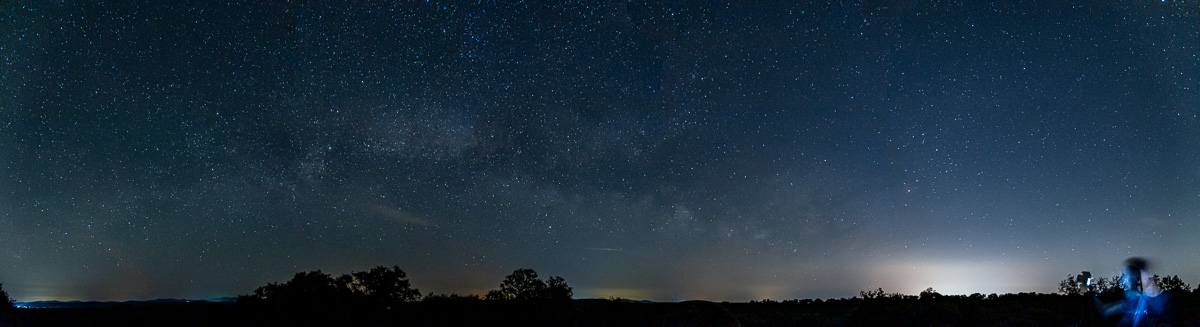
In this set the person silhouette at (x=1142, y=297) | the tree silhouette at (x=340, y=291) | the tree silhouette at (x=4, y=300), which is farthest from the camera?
the tree silhouette at (x=340, y=291)

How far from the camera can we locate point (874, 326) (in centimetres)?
2447

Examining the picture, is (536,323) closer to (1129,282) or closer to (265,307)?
(265,307)

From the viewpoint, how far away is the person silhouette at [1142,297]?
24.2 feet

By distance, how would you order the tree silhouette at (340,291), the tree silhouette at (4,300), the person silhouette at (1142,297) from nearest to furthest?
the person silhouette at (1142,297), the tree silhouette at (4,300), the tree silhouette at (340,291)

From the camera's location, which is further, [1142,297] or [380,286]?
[380,286]

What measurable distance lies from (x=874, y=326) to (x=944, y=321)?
9.72 feet

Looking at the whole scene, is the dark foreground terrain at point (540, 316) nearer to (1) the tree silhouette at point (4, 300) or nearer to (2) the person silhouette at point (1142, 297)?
(1) the tree silhouette at point (4, 300)

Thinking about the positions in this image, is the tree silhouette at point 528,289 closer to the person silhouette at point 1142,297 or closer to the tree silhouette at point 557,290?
the tree silhouette at point 557,290

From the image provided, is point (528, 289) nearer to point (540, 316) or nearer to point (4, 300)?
point (540, 316)

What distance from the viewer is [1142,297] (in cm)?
740

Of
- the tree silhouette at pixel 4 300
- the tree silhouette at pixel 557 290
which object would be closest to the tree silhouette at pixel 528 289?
the tree silhouette at pixel 557 290

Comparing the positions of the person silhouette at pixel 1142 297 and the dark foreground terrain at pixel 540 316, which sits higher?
the person silhouette at pixel 1142 297

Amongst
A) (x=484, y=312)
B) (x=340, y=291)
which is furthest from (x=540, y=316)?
(x=340, y=291)

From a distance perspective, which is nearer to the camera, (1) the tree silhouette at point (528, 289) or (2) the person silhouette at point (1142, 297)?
(2) the person silhouette at point (1142, 297)
